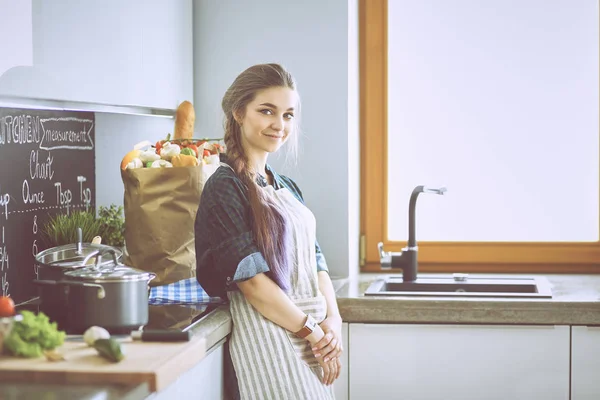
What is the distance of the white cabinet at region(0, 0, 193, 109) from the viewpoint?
1754 mm

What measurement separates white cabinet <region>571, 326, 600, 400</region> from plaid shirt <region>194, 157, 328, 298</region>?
94 cm

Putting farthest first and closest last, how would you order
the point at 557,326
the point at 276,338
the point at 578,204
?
1. the point at 578,204
2. the point at 557,326
3. the point at 276,338

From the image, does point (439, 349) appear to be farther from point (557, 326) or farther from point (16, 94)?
point (16, 94)

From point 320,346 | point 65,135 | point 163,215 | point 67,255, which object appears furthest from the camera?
point 65,135

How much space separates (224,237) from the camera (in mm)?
1924

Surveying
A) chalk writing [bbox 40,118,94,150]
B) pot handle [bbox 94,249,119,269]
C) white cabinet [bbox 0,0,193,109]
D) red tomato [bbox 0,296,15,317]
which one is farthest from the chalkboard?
red tomato [bbox 0,296,15,317]

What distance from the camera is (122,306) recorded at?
1.61 meters

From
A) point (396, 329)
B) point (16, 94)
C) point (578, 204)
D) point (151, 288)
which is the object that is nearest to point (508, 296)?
point (396, 329)

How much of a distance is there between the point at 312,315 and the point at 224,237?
0.30 m

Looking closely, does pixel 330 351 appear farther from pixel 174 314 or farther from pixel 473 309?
pixel 473 309

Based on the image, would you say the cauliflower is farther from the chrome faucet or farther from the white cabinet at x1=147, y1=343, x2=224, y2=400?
the chrome faucet

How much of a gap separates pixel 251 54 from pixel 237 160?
0.91m

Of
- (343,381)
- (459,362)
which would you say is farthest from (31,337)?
(459,362)

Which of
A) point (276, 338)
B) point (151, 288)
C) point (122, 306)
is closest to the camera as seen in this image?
point (122, 306)
